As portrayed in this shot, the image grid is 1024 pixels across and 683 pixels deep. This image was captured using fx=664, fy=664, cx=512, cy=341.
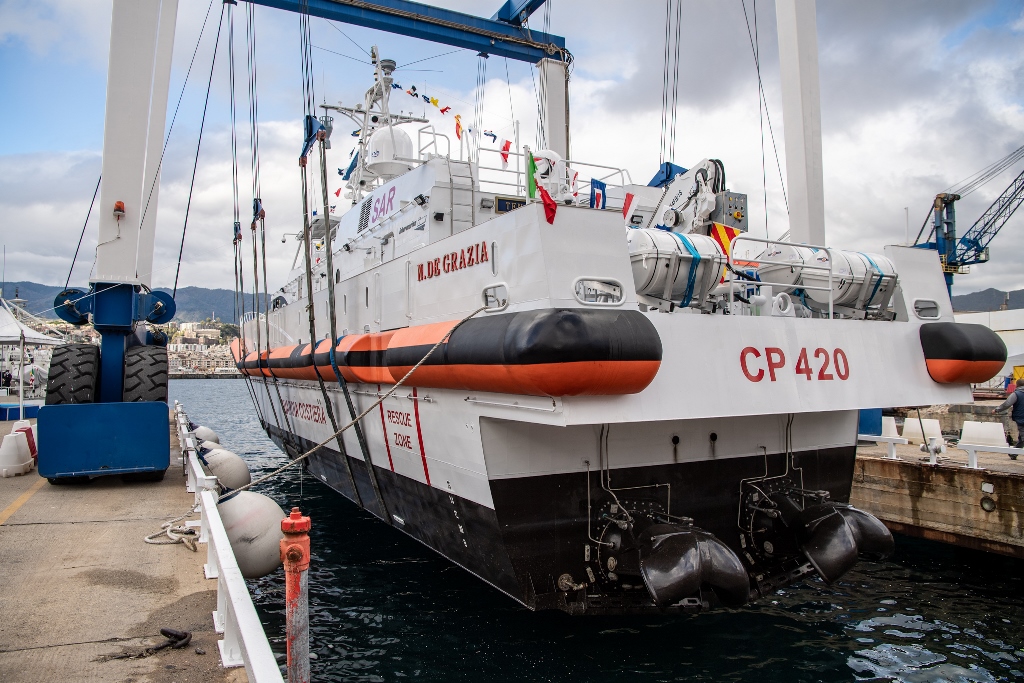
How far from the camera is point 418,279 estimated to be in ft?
21.9

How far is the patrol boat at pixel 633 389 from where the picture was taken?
4.77 m

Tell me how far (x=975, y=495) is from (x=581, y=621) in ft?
19.1

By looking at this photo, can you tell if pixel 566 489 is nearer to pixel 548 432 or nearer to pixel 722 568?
pixel 548 432

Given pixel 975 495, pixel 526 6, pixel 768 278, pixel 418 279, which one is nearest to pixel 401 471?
pixel 418 279

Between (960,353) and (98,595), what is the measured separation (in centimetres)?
722

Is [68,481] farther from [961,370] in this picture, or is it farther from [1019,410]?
[1019,410]

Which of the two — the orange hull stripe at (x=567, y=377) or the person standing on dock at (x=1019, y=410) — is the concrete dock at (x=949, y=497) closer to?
the person standing on dock at (x=1019, y=410)

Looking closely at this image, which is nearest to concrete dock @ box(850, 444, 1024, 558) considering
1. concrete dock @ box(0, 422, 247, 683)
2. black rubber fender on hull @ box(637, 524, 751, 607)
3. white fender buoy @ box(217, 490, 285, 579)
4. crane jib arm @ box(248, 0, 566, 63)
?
black rubber fender on hull @ box(637, 524, 751, 607)

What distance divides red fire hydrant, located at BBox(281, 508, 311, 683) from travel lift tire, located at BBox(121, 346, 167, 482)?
5234 millimetres

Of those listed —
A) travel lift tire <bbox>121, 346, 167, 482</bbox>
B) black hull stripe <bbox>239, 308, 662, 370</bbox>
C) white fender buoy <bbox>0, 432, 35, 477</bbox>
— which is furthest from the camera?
white fender buoy <bbox>0, 432, 35, 477</bbox>

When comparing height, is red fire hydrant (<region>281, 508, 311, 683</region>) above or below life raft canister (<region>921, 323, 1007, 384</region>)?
below

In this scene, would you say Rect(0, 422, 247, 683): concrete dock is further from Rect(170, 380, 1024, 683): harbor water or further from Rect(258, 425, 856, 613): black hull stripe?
Rect(258, 425, 856, 613): black hull stripe

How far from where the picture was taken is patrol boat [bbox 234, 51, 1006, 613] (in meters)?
4.77

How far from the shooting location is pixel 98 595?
405 cm
